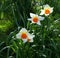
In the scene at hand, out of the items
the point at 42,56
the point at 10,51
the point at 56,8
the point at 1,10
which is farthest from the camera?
the point at 56,8

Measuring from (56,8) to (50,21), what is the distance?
0.70 m

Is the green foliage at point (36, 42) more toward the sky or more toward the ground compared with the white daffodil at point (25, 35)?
more toward the ground

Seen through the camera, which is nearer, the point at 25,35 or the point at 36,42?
the point at 25,35

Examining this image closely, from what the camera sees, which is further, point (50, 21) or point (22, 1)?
point (22, 1)

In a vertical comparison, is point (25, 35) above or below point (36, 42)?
above

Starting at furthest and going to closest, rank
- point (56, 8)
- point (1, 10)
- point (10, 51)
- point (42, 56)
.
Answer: point (56, 8)
point (1, 10)
point (10, 51)
point (42, 56)

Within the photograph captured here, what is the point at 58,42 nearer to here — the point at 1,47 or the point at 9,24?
the point at 1,47

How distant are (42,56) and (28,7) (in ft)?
4.13

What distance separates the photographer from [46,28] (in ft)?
9.86

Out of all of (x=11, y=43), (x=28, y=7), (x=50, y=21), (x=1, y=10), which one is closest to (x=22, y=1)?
(x=28, y=7)

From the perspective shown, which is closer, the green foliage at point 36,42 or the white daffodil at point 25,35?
the white daffodil at point 25,35

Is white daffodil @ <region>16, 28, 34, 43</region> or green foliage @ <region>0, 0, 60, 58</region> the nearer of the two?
white daffodil @ <region>16, 28, 34, 43</region>

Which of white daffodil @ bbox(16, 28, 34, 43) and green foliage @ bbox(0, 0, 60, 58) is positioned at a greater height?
white daffodil @ bbox(16, 28, 34, 43)

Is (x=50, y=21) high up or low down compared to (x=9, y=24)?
up
